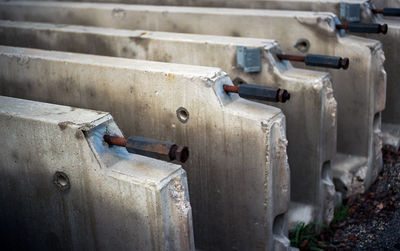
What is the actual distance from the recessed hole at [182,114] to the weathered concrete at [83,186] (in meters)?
0.75

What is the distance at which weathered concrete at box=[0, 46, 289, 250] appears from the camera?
379cm

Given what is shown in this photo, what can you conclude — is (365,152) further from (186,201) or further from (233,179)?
(186,201)

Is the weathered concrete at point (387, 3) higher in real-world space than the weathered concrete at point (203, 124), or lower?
higher

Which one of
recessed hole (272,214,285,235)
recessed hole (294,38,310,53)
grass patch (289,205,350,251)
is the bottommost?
grass patch (289,205,350,251)

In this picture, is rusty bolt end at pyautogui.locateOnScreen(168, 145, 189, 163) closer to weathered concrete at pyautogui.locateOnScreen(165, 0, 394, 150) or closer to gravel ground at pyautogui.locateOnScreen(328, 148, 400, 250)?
gravel ground at pyautogui.locateOnScreen(328, 148, 400, 250)

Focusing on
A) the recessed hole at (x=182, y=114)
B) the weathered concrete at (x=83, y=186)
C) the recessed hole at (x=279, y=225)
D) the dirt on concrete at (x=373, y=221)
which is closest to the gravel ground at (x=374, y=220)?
the dirt on concrete at (x=373, y=221)

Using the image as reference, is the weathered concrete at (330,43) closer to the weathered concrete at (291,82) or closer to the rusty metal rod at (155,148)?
the weathered concrete at (291,82)

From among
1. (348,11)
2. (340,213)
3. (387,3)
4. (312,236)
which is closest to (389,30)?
(348,11)

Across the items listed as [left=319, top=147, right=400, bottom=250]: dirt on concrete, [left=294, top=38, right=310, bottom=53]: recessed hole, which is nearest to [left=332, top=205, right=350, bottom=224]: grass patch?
[left=319, top=147, right=400, bottom=250]: dirt on concrete

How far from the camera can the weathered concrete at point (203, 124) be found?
3793 mm

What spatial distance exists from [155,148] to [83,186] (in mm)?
474

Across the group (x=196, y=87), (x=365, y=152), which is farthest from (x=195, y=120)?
(x=365, y=152)

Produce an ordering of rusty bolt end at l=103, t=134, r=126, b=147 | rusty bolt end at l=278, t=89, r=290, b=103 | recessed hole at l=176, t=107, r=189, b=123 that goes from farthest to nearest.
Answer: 1. recessed hole at l=176, t=107, r=189, b=123
2. rusty bolt end at l=278, t=89, r=290, b=103
3. rusty bolt end at l=103, t=134, r=126, b=147

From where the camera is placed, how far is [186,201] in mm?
3107
